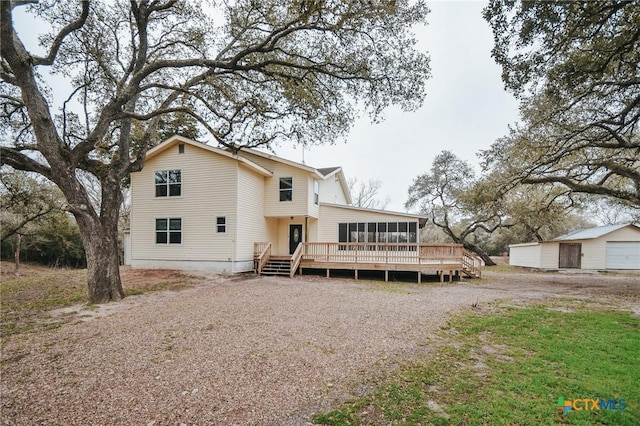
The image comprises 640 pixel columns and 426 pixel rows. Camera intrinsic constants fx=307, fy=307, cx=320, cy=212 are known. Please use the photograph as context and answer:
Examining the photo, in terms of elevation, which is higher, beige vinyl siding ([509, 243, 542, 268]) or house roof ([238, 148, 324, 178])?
house roof ([238, 148, 324, 178])

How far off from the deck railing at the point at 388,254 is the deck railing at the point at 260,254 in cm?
186

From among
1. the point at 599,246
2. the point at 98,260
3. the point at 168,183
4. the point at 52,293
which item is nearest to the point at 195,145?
the point at 168,183

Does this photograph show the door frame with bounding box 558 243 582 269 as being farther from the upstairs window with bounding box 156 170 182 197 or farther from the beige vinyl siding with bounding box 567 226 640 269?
the upstairs window with bounding box 156 170 182 197

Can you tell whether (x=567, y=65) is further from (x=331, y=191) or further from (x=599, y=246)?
(x=599, y=246)

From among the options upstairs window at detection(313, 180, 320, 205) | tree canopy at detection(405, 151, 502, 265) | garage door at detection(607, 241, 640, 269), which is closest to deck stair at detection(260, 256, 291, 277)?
upstairs window at detection(313, 180, 320, 205)

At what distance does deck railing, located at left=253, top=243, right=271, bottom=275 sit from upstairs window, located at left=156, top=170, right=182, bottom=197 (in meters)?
4.67

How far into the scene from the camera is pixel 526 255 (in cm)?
2412

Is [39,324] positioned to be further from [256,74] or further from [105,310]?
[256,74]

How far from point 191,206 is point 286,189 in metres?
4.91

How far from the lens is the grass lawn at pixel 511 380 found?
3.09 meters

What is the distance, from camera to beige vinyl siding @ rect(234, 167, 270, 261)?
576 inches

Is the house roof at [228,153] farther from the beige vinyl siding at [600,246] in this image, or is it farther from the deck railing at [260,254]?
the beige vinyl siding at [600,246]

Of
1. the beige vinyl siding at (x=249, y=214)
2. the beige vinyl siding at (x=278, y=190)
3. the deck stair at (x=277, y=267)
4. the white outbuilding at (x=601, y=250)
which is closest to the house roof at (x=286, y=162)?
the beige vinyl siding at (x=278, y=190)

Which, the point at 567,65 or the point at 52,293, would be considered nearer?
the point at 567,65
